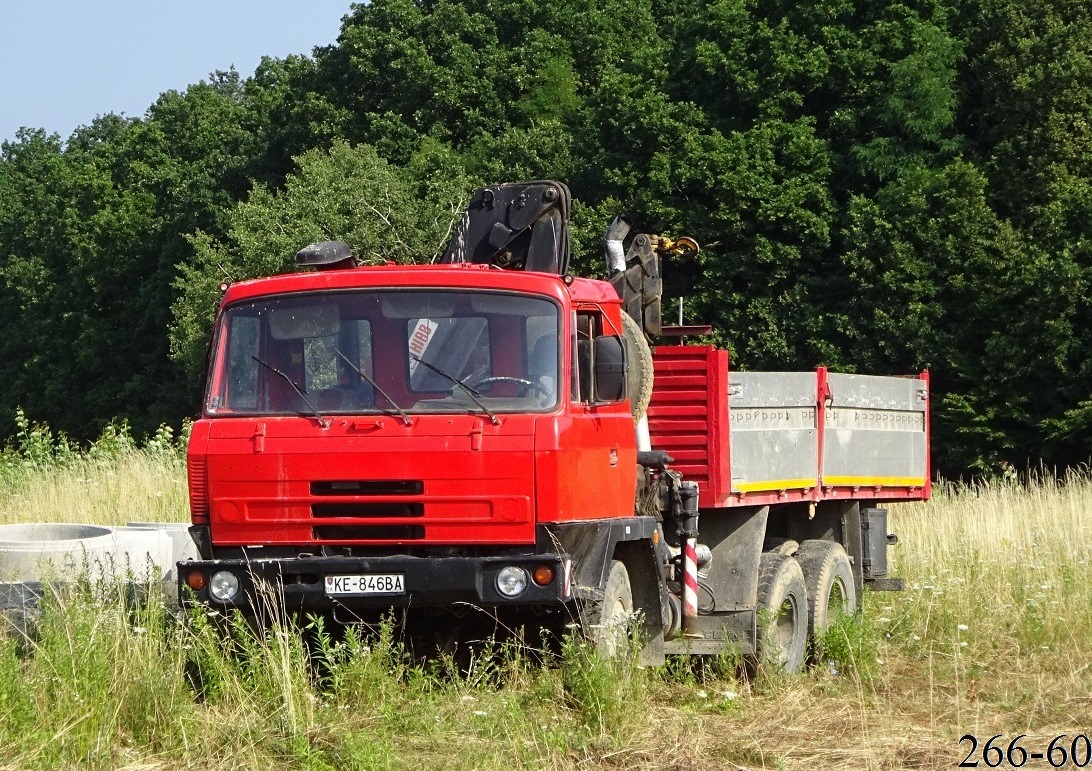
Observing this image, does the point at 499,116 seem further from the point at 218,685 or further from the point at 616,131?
the point at 218,685

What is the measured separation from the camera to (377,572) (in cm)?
805

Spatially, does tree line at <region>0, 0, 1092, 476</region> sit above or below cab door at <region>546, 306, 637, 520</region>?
above

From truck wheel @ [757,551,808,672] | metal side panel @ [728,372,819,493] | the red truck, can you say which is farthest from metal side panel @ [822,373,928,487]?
the red truck

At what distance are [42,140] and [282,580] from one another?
86.3 m

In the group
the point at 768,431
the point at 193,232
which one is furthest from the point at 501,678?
the point at 193,232

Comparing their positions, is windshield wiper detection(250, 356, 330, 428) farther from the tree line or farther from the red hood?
the tree line

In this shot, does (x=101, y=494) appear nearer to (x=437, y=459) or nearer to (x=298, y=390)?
(x=298, y=390)

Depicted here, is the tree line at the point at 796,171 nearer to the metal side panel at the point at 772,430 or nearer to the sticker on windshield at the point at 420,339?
the metal side panel at the point at 772,430

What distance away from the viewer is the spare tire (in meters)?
9.41

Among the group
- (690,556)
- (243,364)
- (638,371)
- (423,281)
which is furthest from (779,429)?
(243,364)

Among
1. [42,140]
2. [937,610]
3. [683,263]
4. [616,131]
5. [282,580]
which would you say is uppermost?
[42,140]

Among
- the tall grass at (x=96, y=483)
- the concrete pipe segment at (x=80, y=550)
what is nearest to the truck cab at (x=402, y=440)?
the concrete pipe segment at (x=80, y=550)

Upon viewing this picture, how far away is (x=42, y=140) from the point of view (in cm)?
8831

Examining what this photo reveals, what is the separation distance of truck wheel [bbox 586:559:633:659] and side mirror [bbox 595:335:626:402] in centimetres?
96
